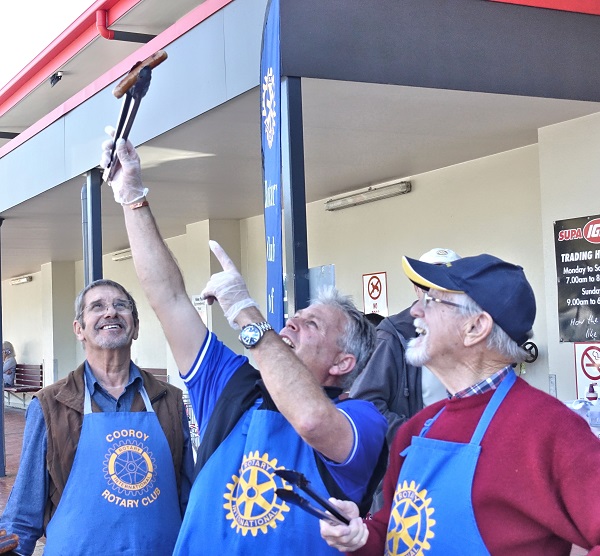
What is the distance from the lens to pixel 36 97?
1380cm

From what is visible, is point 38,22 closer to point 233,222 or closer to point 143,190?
point 233,222

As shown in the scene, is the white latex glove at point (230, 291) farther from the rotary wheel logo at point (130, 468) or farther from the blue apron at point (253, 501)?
the rotary wheel logo at point (130, 468)

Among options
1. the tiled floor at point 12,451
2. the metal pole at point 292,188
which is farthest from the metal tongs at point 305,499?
the tiled floor at point 12,451

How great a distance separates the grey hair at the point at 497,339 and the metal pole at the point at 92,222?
5.92m

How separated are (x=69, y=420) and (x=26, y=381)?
1678 cm

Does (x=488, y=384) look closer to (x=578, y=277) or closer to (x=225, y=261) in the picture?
(x=225, y=261)

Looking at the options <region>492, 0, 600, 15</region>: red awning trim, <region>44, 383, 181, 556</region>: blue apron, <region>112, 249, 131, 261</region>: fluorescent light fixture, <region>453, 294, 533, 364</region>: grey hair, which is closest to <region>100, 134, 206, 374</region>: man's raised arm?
<region>44, 383, 181, 556</region>: blue apron

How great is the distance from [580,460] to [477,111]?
4503mm

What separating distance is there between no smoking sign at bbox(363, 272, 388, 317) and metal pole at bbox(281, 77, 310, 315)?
4195mm

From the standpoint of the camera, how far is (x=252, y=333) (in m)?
1.94

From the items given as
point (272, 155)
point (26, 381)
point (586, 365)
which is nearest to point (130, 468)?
point (272, 155)

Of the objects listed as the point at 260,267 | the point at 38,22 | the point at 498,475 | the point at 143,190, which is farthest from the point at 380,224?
the point at 38,22

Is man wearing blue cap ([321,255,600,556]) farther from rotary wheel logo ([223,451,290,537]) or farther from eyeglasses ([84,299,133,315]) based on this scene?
eyeglasses ([84,299,133,315])

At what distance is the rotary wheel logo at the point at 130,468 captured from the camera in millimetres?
2836
